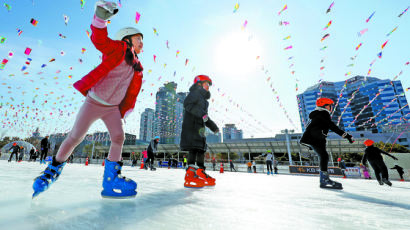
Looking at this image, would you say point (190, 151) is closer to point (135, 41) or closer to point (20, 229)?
point (135, 41)

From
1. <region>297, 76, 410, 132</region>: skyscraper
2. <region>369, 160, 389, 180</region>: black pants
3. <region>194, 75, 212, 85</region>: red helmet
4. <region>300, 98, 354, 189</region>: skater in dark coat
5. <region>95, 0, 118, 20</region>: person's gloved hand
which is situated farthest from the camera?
<region>297, 76, 410, 132</region>: skyscraper

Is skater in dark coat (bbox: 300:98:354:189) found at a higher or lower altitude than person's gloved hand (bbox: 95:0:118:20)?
lower

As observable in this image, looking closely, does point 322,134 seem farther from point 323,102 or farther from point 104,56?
point 104,56

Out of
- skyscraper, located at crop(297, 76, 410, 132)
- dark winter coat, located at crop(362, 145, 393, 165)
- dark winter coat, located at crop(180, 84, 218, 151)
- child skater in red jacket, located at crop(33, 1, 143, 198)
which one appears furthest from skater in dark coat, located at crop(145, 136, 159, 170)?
skyscraper, located at crop(297, 76, 410, 132)

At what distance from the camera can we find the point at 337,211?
1147mm

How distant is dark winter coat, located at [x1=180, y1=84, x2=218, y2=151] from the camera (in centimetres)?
262

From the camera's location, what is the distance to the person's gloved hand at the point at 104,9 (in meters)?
1.20

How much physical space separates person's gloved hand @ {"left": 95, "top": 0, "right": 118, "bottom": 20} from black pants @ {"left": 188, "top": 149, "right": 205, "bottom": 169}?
76.1 inches

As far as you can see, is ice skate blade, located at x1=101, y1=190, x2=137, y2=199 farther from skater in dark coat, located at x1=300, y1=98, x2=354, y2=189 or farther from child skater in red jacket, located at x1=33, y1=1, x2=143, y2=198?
skater in dark coat, located at x1=300, y1=98, x2=354, y2=189

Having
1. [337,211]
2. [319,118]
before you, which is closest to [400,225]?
[337,211]

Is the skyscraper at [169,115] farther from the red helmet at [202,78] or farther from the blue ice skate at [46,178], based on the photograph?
the blue ice skate at [46,178]

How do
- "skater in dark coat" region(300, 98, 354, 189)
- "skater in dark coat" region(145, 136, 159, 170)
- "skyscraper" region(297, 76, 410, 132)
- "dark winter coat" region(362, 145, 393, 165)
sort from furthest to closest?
"skyscraper" region(297, 76, 410, 132)
"skater in dark coat" region(145, 136, 159, 170)
"dark winter coat" region(362, 145, 393, 165)
"skater in dark coat" region(300, 98, 354, 189)

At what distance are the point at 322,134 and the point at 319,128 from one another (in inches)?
4.1

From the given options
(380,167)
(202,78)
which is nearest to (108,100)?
(202,78)
